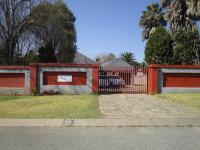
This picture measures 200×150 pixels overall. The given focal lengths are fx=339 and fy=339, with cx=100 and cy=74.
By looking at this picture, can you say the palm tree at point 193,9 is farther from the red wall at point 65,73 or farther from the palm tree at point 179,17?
the red wall at point 65,73

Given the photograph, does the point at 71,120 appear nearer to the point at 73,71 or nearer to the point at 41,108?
the point at 41,108

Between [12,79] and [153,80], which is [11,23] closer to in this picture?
[12,79]

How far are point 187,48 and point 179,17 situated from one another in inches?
238

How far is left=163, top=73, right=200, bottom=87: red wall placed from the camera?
23906mm

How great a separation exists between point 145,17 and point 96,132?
43.5 m

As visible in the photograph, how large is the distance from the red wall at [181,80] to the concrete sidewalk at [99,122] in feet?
39.2

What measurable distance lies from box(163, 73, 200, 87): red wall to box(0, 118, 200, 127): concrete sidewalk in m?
12.0

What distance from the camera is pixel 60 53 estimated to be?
50.2 metres

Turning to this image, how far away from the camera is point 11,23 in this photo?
31.9m

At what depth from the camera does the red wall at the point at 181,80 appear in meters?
23.9

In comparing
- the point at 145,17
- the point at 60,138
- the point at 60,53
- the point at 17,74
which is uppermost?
the point at 145,17

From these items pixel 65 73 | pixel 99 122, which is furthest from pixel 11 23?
pixel 99 122

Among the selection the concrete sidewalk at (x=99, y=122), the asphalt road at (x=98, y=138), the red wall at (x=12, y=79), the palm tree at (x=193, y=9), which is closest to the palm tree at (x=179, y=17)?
the palm tree at (x=193, y=9)

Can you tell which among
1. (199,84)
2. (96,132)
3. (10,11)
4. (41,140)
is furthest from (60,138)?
(10,11)
